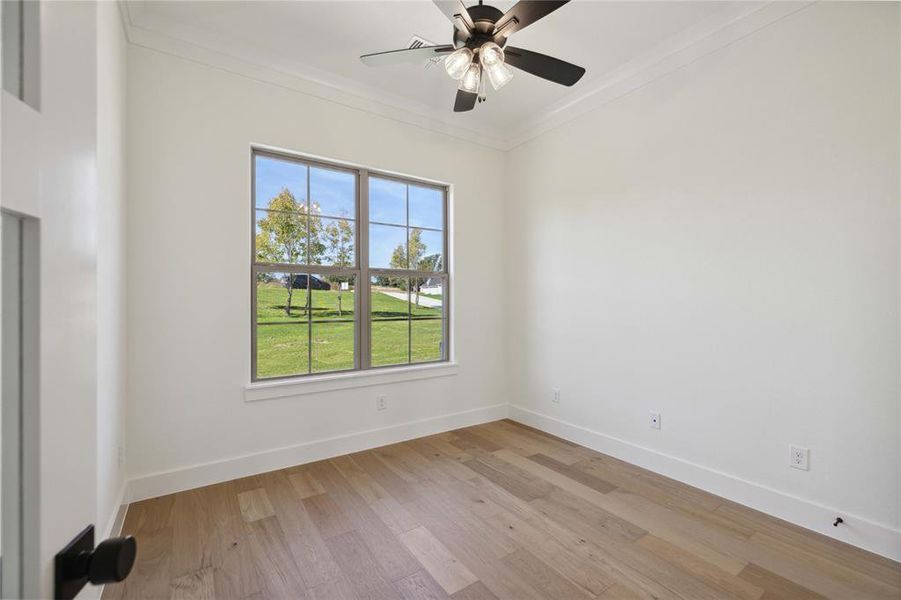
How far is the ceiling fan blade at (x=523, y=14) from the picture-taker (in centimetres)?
163

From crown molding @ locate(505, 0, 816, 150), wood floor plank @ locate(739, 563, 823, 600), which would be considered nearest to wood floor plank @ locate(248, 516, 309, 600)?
wood floor plank @ locate(739, 563, 823, 600)

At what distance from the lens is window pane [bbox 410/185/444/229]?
3648mm

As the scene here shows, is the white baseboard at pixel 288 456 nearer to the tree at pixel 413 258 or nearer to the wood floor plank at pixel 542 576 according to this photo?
the tree at pixel 413 258

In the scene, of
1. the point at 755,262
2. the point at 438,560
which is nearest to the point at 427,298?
the point at 438,560

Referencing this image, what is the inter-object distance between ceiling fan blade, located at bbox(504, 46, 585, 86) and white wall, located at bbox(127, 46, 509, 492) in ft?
5.13

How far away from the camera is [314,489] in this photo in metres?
2.53

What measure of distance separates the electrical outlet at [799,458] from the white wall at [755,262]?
30 mm

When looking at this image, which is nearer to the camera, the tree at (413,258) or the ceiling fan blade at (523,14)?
the ceiling fan blade at (523,14)

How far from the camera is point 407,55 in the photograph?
207 centimetres

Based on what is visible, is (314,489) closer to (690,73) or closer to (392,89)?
(392,89)

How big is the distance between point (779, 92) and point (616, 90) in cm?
108

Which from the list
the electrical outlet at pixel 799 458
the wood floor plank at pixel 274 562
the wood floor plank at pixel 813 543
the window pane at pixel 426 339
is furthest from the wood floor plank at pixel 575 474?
the wood floor plank at pixel 274 562

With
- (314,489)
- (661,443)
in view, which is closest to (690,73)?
(661,443)

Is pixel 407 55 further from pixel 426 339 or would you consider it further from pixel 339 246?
pixel 426 339
